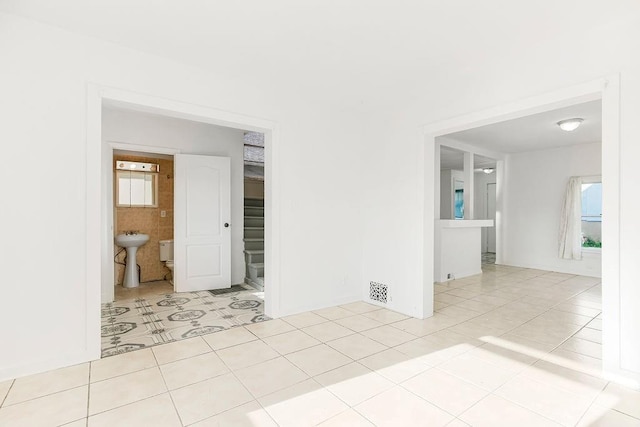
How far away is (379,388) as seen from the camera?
2.17 metres

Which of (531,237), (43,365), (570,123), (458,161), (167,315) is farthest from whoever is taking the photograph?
(458,161)

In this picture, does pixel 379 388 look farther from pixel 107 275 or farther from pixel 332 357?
pixel 107 275

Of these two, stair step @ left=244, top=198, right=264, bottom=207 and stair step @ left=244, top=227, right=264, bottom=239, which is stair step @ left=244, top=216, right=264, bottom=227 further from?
stair step @ left=244, top=198, right=264, bottom=207

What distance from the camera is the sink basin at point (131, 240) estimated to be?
4797mm

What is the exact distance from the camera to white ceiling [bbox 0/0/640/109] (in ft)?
7.18

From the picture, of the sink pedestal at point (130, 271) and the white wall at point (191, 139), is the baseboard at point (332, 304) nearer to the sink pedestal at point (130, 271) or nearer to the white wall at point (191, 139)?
the white wall at point (191, 139)

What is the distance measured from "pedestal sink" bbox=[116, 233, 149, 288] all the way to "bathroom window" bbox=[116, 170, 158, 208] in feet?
2.06

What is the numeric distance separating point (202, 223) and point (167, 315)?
1.55 m

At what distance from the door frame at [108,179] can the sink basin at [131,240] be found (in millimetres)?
661

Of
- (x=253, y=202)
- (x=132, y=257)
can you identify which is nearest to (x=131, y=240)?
(x=132, y=257)

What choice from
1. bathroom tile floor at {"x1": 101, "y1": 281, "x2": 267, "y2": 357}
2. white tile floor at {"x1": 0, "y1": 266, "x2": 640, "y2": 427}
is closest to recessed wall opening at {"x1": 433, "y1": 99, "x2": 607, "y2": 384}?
white tile floor at {"x1": 0, "y1": 266, "x2": 640, "y2": 427}

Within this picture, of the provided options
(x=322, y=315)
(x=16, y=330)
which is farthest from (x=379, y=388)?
(x=16, y=330)

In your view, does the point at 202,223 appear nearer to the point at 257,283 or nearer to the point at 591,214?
the point at 257,283

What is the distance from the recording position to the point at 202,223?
15.8 feet
